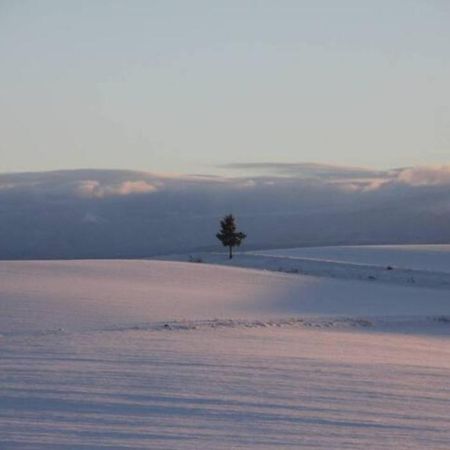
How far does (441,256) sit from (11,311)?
4103 centimetres

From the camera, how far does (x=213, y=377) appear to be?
11.3m

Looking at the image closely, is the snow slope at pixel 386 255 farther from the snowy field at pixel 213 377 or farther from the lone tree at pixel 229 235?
the snowy field at pixel 213 377

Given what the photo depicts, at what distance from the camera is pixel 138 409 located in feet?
30.7

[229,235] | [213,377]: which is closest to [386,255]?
[229,235]

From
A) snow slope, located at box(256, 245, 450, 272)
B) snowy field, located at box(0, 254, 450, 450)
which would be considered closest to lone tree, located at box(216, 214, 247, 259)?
snow slope, located at box(256, 245, 450, 272)

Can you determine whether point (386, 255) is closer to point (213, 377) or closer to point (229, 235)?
point (229, 235)

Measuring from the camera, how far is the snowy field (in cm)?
854

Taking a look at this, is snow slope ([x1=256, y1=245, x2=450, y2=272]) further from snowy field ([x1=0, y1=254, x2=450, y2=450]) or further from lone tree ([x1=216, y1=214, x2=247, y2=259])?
snowy field ([x1=0, y1=254, x2=450, y2=450])

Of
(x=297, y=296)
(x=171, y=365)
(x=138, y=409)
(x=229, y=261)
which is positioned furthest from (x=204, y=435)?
(x=229, y=261)

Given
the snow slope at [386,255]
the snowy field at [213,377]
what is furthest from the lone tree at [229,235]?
the snowy field at [213,377]

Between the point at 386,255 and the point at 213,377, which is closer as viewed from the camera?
the point at 213,377

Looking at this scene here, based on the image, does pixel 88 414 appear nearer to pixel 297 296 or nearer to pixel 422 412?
pixel 422 412

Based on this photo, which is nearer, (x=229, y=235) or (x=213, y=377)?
(x=213, y=377)

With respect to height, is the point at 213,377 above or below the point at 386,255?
below
